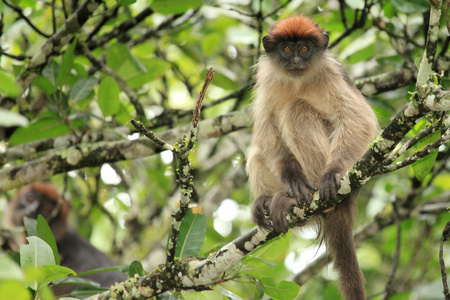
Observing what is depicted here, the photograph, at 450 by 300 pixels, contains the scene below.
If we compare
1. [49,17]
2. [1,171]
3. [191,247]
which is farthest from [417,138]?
[49,17]

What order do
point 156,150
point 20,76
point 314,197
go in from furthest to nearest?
point 156,150 < point 20,76 < point 314,197

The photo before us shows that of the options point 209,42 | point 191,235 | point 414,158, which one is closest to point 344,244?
point 191,235

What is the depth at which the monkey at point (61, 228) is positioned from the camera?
6.66m

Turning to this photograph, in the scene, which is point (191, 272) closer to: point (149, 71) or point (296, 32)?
point (296, 32)

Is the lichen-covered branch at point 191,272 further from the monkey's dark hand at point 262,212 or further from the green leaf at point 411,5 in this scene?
the green leaf at point 411,5

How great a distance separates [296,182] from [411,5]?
6.99 feet

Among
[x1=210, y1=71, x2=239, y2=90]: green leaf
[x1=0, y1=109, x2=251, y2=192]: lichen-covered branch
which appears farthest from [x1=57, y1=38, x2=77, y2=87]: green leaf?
[x1=210, y1=71, x2=239, y2=90]: green leaf

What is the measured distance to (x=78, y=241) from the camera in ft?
23.2

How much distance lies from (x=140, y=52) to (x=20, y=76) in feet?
7.75

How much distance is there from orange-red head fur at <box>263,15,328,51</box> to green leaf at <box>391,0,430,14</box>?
73 centimetres

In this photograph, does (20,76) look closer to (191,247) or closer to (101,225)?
(191,247)

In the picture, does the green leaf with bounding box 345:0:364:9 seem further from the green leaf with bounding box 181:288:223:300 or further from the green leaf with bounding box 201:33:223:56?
the green leaf with bounding box 181:288:223:300

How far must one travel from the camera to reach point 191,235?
12.2 feet

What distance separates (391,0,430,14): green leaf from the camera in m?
4.56
